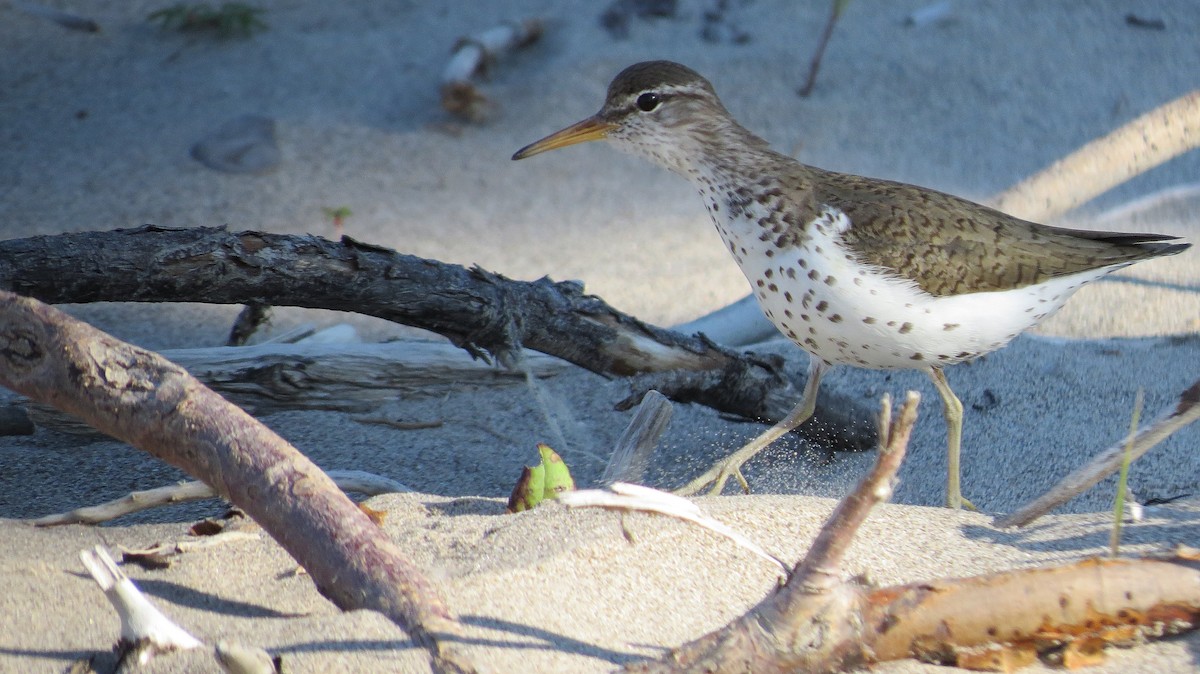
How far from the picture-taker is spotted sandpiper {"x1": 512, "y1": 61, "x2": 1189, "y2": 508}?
9.68ft

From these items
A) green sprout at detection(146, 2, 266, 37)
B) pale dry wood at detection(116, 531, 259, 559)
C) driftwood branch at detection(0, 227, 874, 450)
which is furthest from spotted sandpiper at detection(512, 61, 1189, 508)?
green sprout at detection(146, 2, 266, 37)

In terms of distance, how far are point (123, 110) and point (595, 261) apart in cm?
294

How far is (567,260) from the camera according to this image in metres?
5.54

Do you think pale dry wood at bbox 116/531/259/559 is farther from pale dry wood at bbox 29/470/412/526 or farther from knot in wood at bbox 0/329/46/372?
knot in wood at bbox 0/329/46/372

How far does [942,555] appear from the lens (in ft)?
7.97

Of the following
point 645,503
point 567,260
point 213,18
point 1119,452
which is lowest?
point 567,260

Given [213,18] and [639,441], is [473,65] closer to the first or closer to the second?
[213,18]

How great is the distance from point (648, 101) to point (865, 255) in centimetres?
90

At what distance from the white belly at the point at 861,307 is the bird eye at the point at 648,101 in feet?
1.72

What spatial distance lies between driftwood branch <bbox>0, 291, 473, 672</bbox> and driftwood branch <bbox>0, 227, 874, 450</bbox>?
0.42 metres

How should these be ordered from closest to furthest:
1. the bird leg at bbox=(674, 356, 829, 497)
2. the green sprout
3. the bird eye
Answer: the bird leg at bbox=(674, 356, 829, 497) → the bird eye → the green sprout

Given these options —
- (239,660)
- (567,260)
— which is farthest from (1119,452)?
(567,260)

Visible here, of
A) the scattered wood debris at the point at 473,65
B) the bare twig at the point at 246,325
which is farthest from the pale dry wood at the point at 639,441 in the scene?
the scattered wood debris at the point at 473,65

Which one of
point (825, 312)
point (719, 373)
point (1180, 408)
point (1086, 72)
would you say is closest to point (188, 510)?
point (719, 373)
